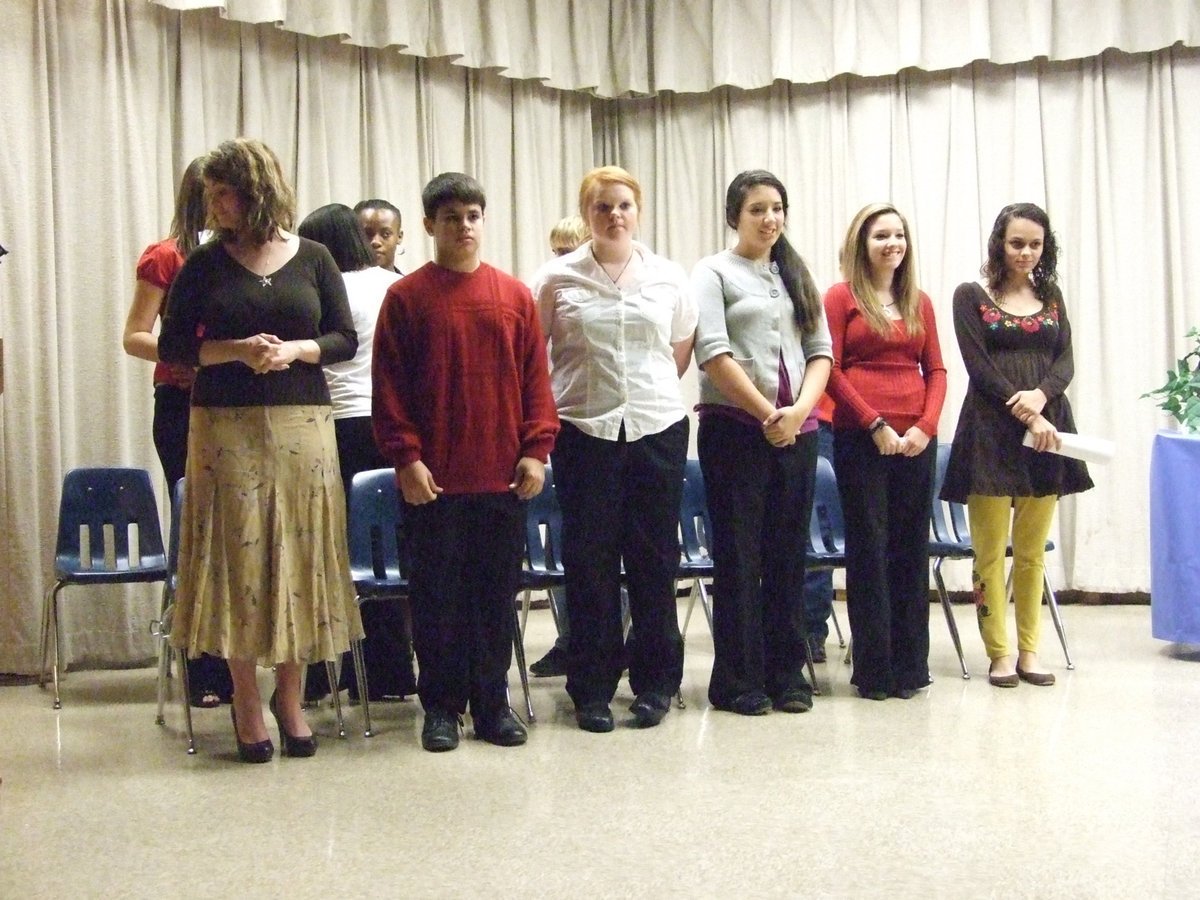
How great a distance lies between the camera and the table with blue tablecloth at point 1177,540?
14.7 feet

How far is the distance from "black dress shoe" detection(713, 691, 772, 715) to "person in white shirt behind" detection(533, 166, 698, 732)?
193 millimetres

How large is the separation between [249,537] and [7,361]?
6.75 ft

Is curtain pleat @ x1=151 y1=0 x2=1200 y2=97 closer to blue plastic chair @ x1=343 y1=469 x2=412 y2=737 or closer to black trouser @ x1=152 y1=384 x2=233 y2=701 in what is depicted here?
black trouser @ x1=152 y1=384 x2=233 y2=701

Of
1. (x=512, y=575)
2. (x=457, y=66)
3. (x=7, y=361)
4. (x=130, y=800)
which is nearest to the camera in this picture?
(x=130, y=800)

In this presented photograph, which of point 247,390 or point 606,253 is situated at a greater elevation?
point 606,253

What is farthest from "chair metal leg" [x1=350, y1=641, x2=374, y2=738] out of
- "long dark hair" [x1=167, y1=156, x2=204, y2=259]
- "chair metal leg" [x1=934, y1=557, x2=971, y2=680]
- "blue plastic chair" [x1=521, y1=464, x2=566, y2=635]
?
"chair metal leg" [x1=934, y1=557, x2=971, y2=680]

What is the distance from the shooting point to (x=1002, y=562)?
399 centimetres

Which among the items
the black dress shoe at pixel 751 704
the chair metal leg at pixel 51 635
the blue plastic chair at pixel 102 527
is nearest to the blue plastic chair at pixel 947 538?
the black dress shoe at pixel 751 704

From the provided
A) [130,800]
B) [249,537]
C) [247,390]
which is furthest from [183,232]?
[130,800]

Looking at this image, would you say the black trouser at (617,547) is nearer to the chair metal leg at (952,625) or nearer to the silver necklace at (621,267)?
the silver necklace at (621,267)

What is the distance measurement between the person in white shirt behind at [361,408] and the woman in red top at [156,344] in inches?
12.4

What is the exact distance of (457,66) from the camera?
5965mm

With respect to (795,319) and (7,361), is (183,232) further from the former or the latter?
(795,319)

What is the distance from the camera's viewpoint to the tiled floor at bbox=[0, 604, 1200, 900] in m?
2.26
